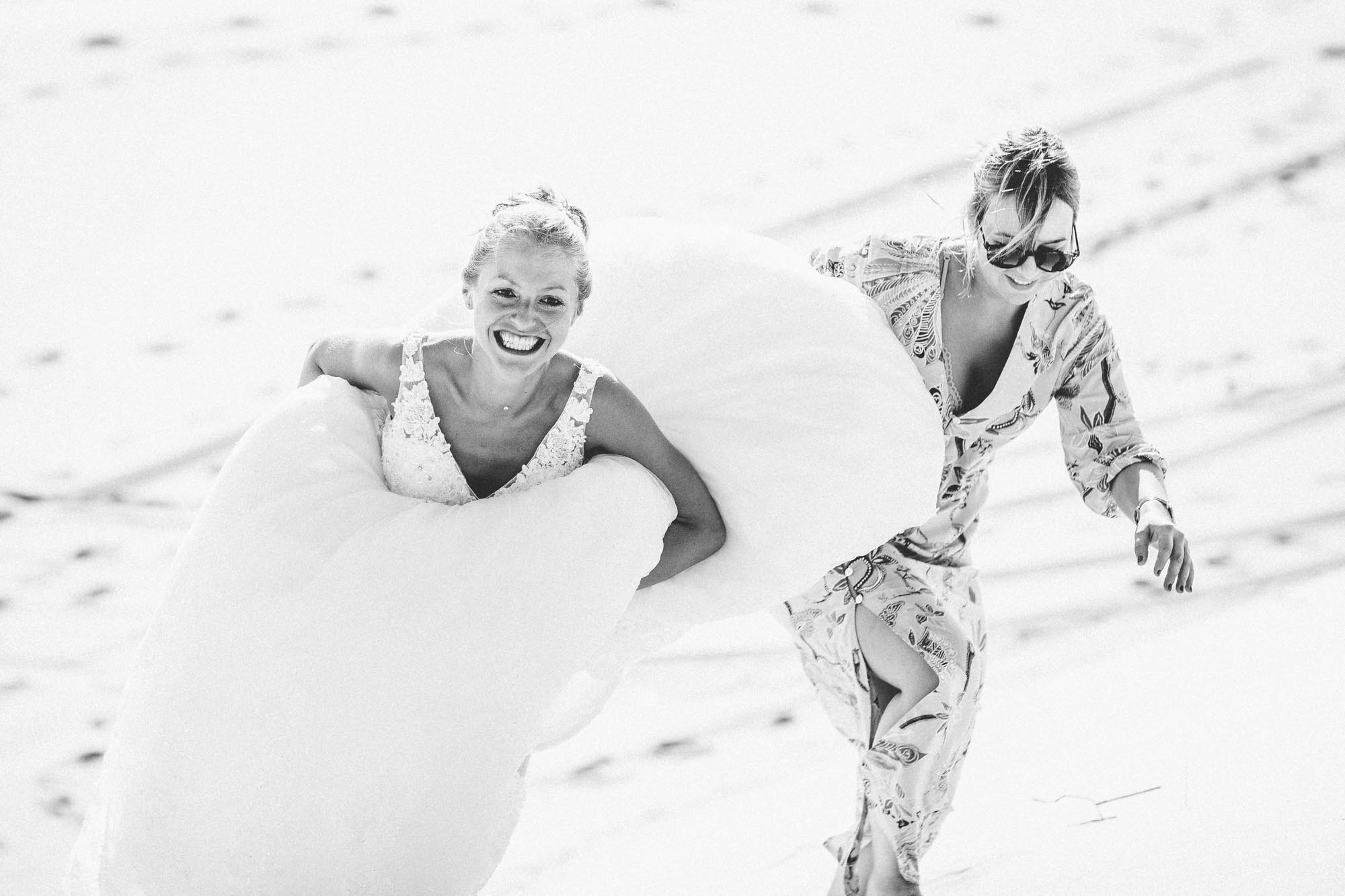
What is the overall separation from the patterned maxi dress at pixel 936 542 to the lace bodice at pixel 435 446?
550 millimetres

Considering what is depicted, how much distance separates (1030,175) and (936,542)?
0.58 meters

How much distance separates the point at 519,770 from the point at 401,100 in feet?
10.7

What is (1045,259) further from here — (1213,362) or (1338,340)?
(1338,340)

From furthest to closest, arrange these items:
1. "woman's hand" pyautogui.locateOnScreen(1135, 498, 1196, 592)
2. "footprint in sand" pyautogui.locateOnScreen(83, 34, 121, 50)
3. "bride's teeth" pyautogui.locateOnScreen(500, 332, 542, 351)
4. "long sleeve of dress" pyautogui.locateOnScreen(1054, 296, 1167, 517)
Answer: "footprint in sand" pyautogui.locateOnScreen(83, 34, 121, 50) → "long sleeve of dress" pyautogui.locateOnScreen(1054, 296, 1167, 517) → "woman's hand" pyautogui.locateOnScreen(1135, 498, 1196, 592) → "bride's teeth" pyautogui.locateOnScreen(500, 332, 542, 351)

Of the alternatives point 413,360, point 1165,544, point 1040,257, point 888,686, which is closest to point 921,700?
point 888,686

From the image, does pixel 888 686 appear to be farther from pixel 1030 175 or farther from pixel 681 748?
pixel 681 748

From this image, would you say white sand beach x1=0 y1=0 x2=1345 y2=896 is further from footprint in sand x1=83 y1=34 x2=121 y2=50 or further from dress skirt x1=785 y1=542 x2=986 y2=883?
dress skirt x1=785 y1=542 x2=986 y2=883

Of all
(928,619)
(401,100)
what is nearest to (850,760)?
(928,619)

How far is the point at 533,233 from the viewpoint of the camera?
1848 mm

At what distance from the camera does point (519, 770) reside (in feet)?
6.14

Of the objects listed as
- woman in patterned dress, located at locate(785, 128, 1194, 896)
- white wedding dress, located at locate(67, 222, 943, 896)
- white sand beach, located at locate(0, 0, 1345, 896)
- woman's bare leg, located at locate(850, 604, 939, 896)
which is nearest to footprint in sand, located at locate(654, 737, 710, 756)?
white sand beach, located at locate(0, 0, 1345, 896)

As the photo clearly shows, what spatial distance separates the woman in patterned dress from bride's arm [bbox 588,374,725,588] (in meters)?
0.37

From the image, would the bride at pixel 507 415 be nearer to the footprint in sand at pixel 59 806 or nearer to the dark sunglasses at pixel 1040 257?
the dark sunglasses at pixel 1040 257

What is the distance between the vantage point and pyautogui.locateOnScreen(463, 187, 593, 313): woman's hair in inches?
72.9
